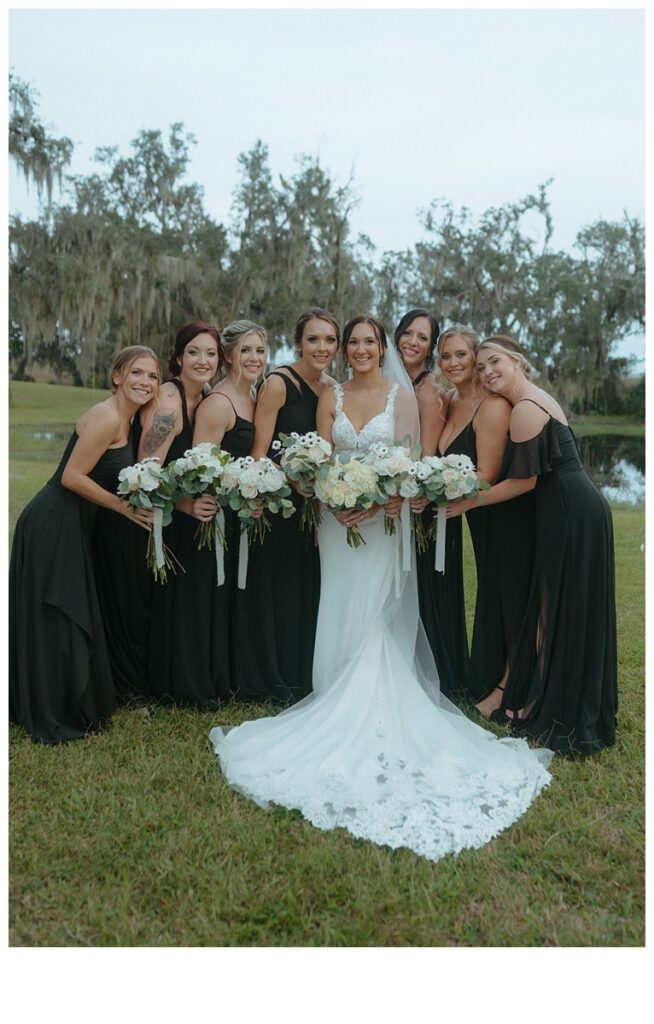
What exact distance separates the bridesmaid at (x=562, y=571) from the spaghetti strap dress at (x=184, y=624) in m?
1.90

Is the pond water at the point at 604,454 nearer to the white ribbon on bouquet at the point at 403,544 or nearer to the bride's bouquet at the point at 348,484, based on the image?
the white ribbon on bouquet at the point at 403,544

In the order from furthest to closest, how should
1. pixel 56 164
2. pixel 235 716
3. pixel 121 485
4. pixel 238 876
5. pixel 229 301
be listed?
1. pixel 229 301
2. pixel 56 164
3. pixel 235 716
4. pixel 121 485
5. pixel 238 876

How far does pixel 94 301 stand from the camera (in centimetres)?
2184

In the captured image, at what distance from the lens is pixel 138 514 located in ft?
17.5

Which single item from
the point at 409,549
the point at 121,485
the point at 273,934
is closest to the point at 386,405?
the point at 409,549

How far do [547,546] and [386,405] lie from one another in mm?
1405

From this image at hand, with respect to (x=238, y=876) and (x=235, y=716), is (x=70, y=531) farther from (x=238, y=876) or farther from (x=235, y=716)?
(x=238, y=876)

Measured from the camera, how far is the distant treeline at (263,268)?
71.6ft

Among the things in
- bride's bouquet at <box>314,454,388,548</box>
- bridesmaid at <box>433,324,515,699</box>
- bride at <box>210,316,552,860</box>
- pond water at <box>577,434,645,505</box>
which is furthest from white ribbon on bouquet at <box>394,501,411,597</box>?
pond water at <box>577,434,645,505</box>

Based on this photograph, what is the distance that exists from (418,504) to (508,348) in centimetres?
130

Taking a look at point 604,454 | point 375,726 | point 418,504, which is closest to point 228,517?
point 418,504

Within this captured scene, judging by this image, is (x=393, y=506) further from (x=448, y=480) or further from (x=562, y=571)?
(x=562, y=571)

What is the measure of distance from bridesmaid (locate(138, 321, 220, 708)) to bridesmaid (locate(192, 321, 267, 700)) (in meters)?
0.04

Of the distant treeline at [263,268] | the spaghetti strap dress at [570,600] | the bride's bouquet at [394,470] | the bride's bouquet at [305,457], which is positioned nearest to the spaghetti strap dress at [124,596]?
the bride's bouquet at [305,457]
